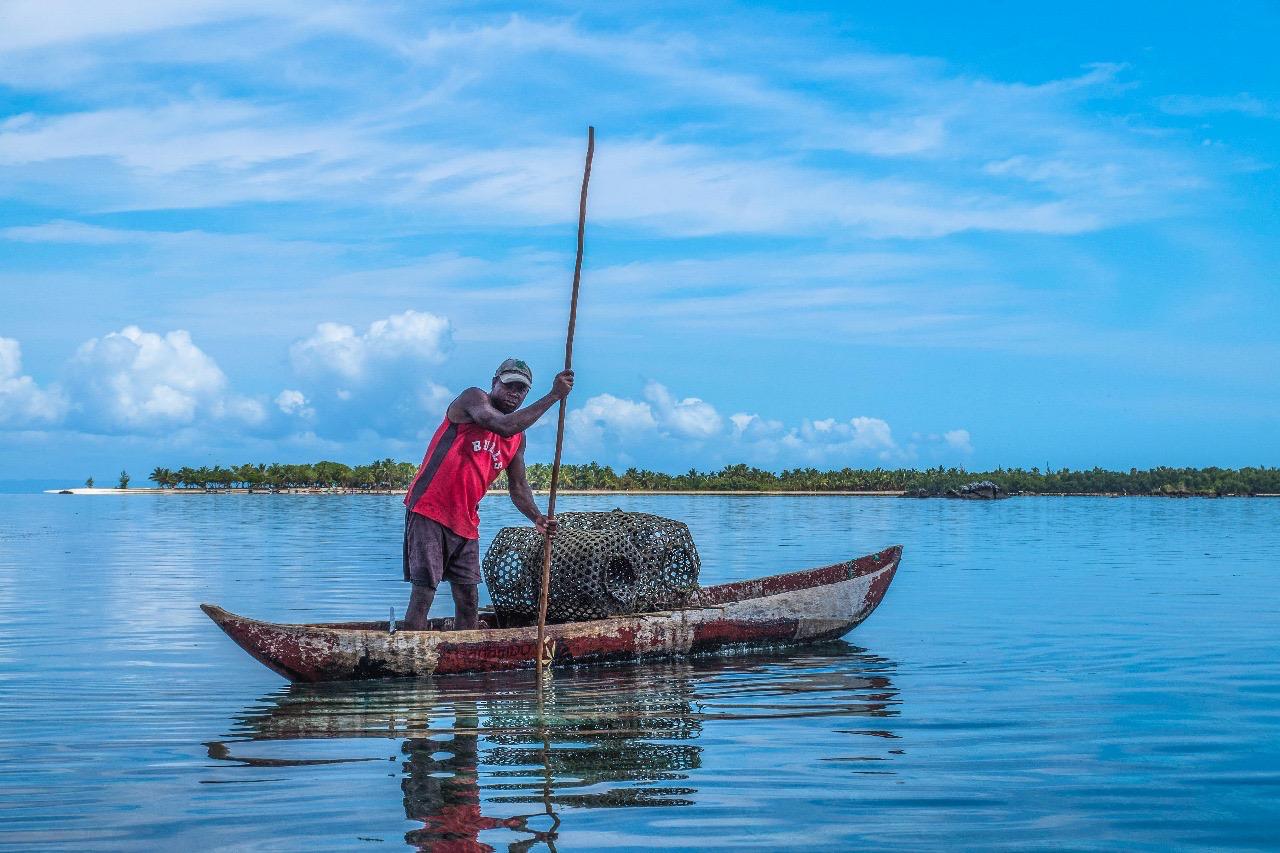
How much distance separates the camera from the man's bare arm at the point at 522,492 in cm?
963

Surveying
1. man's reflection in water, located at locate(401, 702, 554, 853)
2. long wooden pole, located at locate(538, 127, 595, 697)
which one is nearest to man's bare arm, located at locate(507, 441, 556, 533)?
long wooden pole, located at locate(538, 127, 595, 697)

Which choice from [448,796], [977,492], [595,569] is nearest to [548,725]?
[448,796]

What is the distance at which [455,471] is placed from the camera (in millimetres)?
9234

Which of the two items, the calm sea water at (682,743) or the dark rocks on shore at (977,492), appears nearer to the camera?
the calm sea water at (682,743)

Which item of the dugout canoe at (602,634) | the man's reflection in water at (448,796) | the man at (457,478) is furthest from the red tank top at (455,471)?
the man's reflection in water at (448,796)

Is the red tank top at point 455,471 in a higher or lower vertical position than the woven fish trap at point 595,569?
higher

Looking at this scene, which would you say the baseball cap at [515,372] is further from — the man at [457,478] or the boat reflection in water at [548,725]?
the boat reflection in water at [548,725]

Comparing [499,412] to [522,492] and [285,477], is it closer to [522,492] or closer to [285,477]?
[522,492]

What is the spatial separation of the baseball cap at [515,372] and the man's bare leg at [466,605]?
1714 millimetres

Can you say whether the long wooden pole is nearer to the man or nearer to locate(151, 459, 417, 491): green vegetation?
the man

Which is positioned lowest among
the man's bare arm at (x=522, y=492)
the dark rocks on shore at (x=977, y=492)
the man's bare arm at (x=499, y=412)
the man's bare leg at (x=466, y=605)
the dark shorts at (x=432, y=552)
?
the dark rocks on shore at (x=977, y=492)

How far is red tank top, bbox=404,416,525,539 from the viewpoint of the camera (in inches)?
362

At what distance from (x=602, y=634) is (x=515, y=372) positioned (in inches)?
96.8

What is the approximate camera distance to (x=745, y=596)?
12.8 metres
